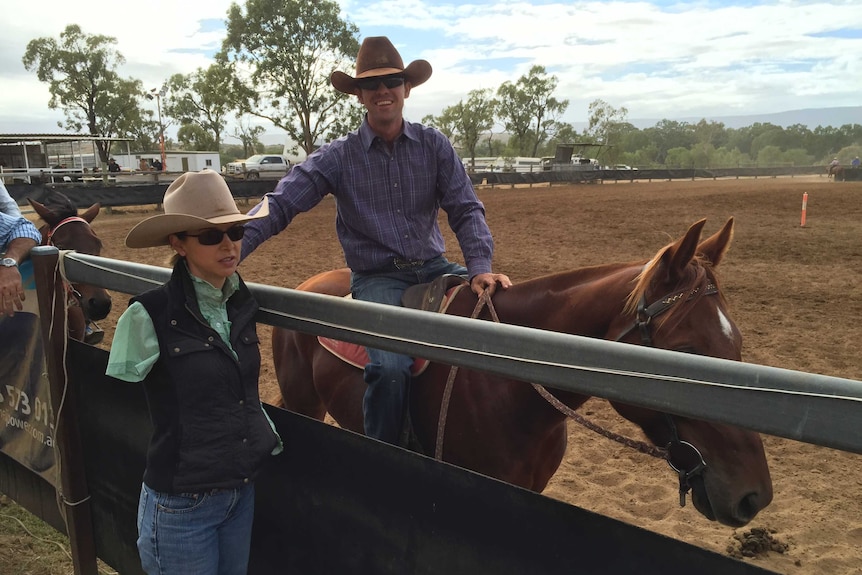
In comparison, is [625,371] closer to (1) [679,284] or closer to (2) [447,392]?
(1) [679,284]

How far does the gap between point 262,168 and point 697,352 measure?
40.0m

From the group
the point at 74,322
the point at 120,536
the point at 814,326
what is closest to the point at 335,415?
the point at 120,536

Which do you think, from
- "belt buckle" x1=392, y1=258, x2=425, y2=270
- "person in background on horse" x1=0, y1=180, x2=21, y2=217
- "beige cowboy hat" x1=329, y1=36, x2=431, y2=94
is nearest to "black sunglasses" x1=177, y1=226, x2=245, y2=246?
"belt buckle" x1=392, y1=258, x2=425, y2=270

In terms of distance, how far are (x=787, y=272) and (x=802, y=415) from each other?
10403 mm

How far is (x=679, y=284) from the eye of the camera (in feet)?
6.21

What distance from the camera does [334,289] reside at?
3.34 metres

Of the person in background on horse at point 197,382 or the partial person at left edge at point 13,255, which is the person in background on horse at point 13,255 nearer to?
Answer: the partial person at left edge at point 13,255

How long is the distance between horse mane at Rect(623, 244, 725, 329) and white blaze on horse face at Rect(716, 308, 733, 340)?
8cm

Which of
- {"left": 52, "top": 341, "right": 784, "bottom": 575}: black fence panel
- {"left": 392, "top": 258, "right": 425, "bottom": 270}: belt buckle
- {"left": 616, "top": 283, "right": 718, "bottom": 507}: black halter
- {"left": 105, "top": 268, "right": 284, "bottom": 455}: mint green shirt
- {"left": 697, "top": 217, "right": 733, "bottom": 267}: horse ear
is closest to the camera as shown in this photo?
{"left": 52, "top": 341, "right": 784, "bottom": 575}: black fence panel

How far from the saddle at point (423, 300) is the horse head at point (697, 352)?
78 centimetres

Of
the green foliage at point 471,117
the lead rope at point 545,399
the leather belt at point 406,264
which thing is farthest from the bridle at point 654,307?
the green foliage at point 471,117

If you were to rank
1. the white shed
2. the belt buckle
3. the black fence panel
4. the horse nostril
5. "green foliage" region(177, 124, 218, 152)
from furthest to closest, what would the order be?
"green foliage" region(177, 124, 218, 152) → the white shed → the horse nostril → the belt buckle → the black fence panel

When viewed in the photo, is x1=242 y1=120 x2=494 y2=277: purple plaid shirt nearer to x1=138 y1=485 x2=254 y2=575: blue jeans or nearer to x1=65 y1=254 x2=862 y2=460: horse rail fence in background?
x1=65 y1=254 x2=862 y2=460: horse rail fence in background

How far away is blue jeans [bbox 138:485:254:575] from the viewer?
1.64m
